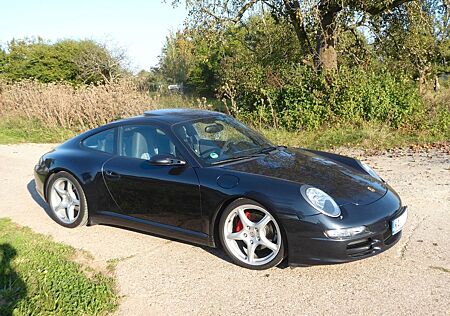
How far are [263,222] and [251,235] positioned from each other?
0.58 ft

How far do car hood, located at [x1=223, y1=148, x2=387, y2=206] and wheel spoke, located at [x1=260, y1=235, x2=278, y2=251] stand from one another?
1.81ft

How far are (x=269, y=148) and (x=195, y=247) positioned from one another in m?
1.39

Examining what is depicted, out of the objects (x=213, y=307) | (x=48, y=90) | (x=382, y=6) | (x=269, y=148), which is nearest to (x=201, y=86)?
(x=48, y=90)

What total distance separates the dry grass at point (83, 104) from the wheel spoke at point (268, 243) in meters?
9.92

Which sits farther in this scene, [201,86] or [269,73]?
[201,86]

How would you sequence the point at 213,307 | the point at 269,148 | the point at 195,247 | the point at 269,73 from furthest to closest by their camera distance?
the point at 269,73 < the point at 269,148 < the point at 195,247 < the point at 213,307

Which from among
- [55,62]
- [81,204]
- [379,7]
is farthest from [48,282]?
[55,62]

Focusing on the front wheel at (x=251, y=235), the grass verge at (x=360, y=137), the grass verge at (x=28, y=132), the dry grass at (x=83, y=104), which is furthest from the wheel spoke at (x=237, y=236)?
the grass verge at (x=28, y=132)

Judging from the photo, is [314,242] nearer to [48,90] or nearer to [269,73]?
[269,73]

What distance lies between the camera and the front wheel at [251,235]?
12.3 ft

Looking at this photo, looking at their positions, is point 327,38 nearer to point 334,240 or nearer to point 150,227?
point 150,227

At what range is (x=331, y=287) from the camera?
348cm

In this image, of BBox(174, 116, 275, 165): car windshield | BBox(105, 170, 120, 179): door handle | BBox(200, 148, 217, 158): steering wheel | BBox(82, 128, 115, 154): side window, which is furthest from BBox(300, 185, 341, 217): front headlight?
BBox(82, 128, 115, 154): side window

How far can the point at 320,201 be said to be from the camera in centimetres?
364
